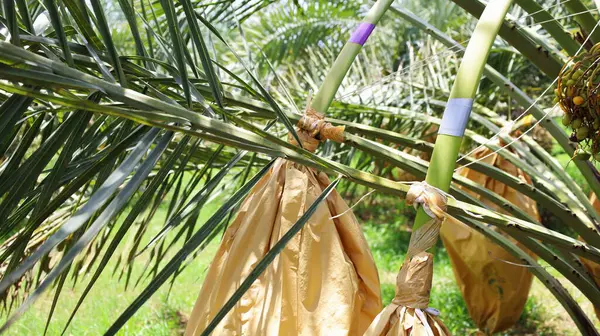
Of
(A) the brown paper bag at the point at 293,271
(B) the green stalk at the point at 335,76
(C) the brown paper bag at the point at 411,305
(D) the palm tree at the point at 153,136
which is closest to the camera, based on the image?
(D) the palm tree at the point at 153,136

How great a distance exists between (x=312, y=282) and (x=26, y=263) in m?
0.42

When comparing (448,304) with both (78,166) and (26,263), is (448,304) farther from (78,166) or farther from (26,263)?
(26,263)

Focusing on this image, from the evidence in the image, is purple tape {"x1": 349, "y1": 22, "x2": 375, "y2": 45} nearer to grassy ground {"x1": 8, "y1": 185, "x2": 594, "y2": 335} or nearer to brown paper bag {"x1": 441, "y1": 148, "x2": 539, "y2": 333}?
brown paper bag {"x1": 441, "y1": 148, "x2": 539, "y2": 333}

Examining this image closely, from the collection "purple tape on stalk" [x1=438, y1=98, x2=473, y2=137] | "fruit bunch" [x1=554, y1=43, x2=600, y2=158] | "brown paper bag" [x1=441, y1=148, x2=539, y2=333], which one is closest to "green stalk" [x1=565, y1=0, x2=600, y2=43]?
"fruit bunch" [x1=554, y1=43, x2=600, y2=158]

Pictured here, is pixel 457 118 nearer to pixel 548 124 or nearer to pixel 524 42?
pixel 524 42

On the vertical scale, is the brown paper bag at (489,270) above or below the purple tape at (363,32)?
above

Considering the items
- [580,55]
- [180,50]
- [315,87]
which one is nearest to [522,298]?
[315,87]

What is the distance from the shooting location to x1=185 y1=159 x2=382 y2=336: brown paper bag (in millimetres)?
816

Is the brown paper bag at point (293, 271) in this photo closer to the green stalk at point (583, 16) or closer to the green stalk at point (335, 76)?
the green stalk at point (335, 76)

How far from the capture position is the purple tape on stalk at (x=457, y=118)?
719 mm

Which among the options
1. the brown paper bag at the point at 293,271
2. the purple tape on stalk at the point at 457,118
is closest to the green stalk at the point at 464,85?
the purple tape on stalk at the point at 457,118

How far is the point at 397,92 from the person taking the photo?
2.28 metres

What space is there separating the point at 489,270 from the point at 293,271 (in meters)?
1.61

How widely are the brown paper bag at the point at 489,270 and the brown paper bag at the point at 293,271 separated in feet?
4.60
